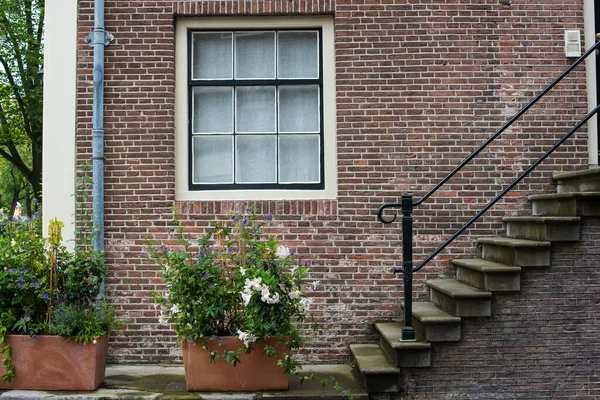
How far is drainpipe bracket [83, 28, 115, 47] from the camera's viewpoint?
18.8 feet

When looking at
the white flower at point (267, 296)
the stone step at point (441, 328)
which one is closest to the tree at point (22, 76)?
the white flower at point (267, 296)

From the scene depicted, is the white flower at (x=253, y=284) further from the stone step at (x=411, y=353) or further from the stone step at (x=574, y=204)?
the stone step at (x=574, y=204)

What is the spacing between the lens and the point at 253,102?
238 inches

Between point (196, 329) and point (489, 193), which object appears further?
point (489, 193)

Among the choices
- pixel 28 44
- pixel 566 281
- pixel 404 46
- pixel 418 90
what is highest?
pixel 28 44

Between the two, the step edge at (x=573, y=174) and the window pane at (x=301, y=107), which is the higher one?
the window pane at (x=301, y=107)

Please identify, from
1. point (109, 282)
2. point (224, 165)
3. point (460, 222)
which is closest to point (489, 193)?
point (460, 222)

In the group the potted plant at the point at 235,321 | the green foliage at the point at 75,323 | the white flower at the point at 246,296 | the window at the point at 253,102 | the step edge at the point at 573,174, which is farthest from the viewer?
the window at the point at 253,102

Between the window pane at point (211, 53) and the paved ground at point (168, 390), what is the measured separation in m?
3.04

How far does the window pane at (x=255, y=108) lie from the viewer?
6.04 metres

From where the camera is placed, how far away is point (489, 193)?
18.9 ft

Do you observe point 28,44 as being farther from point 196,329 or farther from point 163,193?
point 196,329

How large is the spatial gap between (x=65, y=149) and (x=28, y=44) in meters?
13.7

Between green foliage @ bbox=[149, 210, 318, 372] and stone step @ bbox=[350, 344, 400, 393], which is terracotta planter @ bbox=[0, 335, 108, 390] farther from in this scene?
stone step @ bbox=[350, 344, 400, 393]
